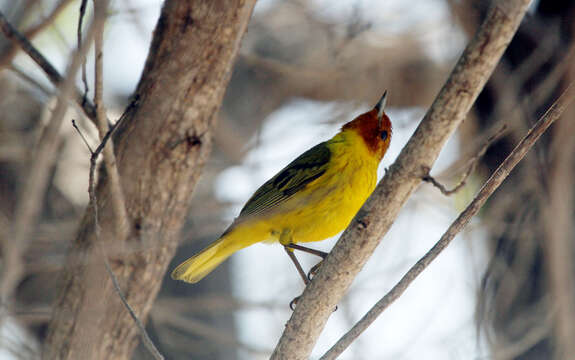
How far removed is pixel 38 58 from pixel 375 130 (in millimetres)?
1985

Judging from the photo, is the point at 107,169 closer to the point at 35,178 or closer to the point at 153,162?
the point at 153,162

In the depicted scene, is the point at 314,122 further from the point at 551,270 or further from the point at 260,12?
the point at 551,270

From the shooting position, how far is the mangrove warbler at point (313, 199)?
337 cm

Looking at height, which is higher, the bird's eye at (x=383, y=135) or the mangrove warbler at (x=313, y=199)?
the bird's eye at (x=383, y=135)

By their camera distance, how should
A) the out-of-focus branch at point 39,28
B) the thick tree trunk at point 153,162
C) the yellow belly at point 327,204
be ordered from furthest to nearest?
1. the yellow belly at point 327,204
2. the out-of-focus branch at point 39,28
3. the thick tree trunk at point 153,162

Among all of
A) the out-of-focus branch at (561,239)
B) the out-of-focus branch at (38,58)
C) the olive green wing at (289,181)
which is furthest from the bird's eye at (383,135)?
the out-of-focus branch at (38,58)

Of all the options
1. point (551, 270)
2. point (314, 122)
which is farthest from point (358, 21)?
point (551, 270)

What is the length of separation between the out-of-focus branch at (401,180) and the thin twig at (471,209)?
0.18 meters

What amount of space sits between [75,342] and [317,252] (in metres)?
1.39

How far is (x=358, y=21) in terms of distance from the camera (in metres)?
4.55

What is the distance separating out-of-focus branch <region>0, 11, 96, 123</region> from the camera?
8.61 feet

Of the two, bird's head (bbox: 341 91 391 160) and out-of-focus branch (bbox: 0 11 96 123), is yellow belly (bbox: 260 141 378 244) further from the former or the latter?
out-of-focus branch (bbox: 0 11 96 123)

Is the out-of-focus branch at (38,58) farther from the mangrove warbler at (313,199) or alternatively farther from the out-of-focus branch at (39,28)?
the mangrove warbler at (313,199)

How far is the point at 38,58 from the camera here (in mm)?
2650
